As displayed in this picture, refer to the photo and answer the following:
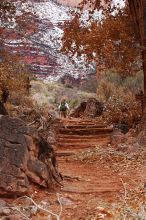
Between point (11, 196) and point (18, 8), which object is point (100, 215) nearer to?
point (11, 196)

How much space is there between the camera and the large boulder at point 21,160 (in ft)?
27.6

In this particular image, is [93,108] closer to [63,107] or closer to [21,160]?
[63,107]

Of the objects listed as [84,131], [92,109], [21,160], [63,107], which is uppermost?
[21,160]

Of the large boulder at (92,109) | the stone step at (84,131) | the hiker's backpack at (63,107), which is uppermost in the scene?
the hiker's backpack at (63,107)

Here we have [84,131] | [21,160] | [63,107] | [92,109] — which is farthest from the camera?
[92,109]

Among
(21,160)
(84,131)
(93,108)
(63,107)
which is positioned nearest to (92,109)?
(93,108)

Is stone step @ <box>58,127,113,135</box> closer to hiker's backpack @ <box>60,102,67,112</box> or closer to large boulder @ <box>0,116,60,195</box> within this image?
hiker's backpack @ <box>60,102,67,112</box>

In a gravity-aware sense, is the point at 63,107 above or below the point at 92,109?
above

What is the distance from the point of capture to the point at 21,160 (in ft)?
28.5

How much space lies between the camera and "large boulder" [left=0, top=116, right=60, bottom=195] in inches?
331

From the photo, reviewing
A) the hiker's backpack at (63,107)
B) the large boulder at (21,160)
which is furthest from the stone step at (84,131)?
the large boulder at (21,160)

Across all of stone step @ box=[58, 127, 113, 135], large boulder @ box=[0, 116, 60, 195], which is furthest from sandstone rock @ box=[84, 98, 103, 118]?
large boulder @ box=[0, 116, 60, 195]

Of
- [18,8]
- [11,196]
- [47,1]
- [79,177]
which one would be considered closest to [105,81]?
[18,8]

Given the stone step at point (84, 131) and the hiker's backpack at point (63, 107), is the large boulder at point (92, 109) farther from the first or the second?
the stone step at point (84, 131)
